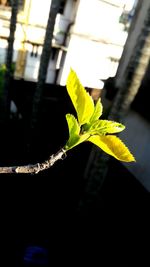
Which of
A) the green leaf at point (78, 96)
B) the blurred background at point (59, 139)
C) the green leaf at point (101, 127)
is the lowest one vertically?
the blurred background at point (59, 139)

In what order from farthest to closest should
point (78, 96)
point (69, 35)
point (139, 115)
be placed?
point (69, 35), point (139, 115), point (78, 96)

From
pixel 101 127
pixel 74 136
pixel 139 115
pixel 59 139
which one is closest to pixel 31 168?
pixel 74 136

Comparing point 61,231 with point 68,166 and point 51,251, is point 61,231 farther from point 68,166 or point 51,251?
point 68,166

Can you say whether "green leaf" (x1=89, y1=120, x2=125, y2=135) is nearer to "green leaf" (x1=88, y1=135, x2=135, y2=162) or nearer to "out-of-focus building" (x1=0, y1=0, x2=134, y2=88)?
"green leaf" (x1=88, y1=135, x2=135, y2=162)

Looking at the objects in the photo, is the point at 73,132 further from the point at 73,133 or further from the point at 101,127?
the point at 101,127

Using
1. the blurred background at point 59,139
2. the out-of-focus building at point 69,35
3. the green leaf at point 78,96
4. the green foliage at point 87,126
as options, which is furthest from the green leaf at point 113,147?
the out-of-focus building at point 69,35

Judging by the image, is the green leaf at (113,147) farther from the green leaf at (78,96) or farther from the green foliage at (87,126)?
the green leaf at (78,96)
